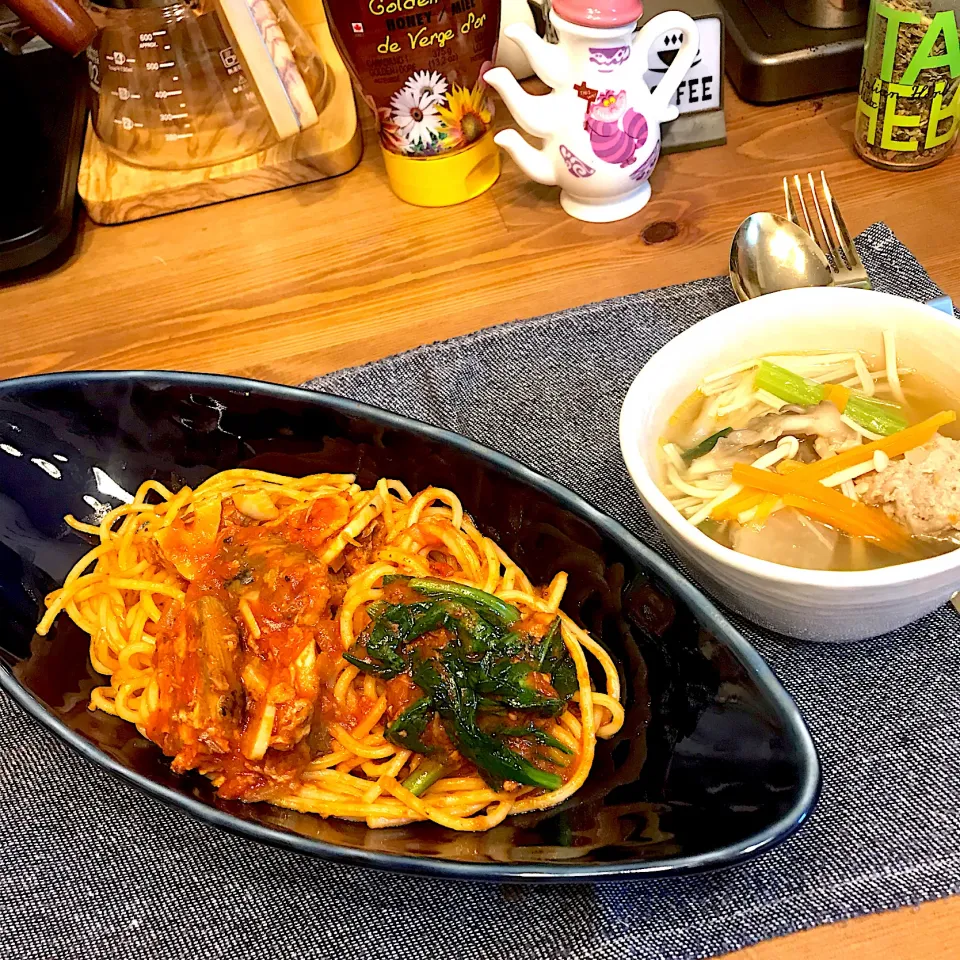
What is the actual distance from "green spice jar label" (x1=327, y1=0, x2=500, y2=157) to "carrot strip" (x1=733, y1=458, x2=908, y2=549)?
80 centimetres

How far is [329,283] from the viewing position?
58.5 inches

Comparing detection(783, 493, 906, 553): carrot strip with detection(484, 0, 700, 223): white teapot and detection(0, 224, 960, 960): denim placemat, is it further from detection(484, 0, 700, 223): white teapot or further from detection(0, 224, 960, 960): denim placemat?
detection(484, 0, 700, 223): white teapot

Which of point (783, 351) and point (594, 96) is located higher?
point (594, 96)

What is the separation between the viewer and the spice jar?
1274mm

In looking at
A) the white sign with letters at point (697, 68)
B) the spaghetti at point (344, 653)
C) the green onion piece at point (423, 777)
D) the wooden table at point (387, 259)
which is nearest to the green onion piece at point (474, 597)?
the spaghetti at point (344, 653)

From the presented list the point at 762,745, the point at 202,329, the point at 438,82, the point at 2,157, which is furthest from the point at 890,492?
the point at 2,157

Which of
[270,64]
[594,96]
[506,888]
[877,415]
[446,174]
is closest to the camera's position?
[506,888]

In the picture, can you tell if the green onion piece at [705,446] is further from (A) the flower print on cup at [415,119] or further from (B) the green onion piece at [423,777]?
(A) the flower print on cup at [415,119]

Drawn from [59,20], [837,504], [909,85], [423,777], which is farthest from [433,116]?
[423,777]

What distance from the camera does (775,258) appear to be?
1.22 metres

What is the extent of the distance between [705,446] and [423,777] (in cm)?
42

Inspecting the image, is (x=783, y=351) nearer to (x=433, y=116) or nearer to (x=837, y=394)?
(x=837, y=394)

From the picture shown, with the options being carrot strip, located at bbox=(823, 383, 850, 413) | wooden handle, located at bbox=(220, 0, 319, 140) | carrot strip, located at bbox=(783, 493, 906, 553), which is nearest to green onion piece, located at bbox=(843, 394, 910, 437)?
carrot strip, located at bbox=(823, 383, 850, 413)

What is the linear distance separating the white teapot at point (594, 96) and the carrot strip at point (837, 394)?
565 mm
